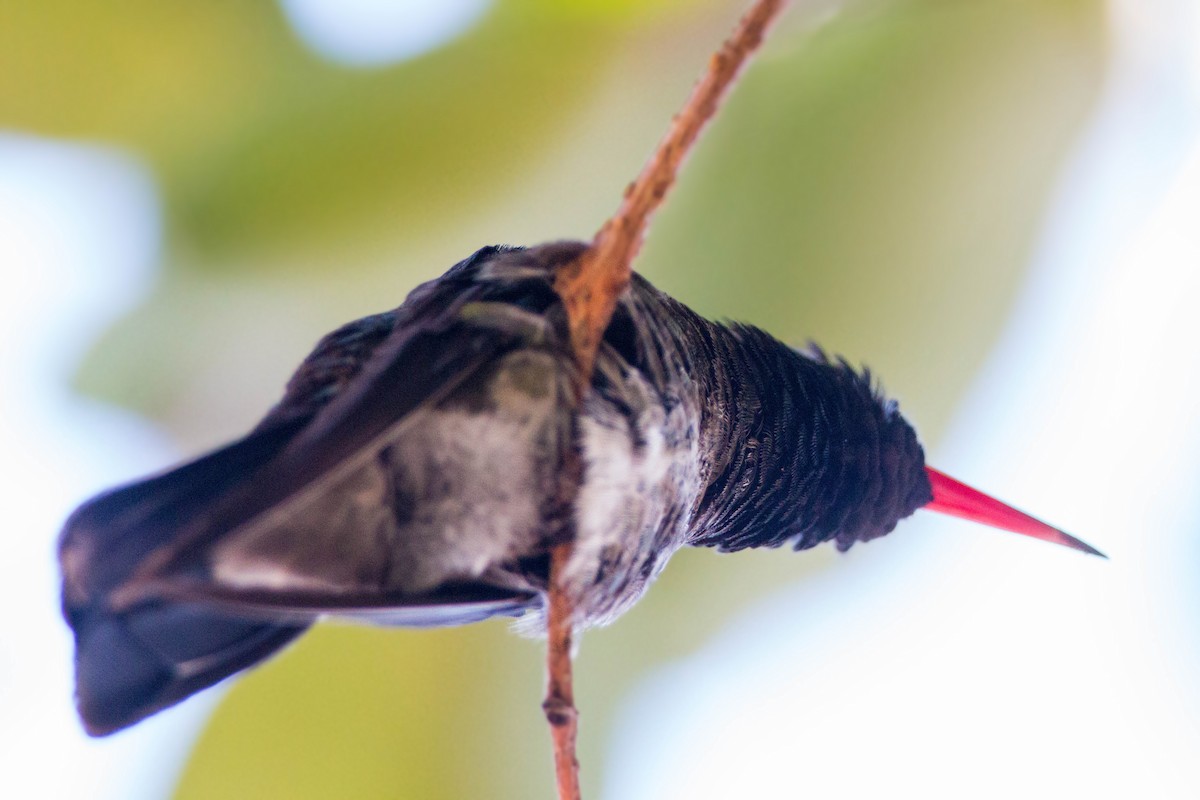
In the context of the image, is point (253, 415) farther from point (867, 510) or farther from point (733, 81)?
point (733, 81)

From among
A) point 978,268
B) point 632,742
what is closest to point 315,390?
point 632,742

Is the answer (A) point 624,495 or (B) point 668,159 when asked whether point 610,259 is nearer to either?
(B) point 668,159

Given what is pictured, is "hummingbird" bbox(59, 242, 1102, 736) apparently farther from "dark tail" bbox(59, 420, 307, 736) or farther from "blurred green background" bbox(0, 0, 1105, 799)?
"blurred green background" bbox(0, 0, 1105, 799)

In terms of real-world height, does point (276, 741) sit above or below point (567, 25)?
below

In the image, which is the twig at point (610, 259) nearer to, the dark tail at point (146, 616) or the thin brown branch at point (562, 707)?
the thin brown branch at point (562, 707)

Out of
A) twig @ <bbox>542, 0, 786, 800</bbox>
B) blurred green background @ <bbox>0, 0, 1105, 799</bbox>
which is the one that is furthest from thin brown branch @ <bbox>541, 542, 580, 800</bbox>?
blurred green background @ <bbox>0, 0, 1105, 799</bbox>

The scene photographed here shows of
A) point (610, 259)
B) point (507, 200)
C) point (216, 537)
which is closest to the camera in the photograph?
point (216, 537)

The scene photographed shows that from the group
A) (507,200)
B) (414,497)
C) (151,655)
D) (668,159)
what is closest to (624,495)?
(414,497)
